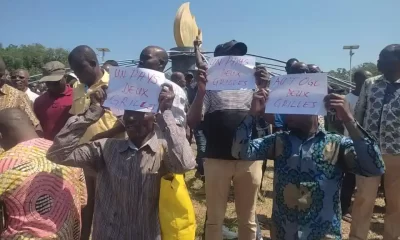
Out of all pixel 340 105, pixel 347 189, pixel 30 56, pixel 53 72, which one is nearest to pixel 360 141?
pixel 340 105

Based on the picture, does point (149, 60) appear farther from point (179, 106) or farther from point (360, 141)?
point (360, 141)

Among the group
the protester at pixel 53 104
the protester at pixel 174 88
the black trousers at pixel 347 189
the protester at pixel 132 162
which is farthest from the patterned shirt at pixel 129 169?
the black trousers at pixel 347 189

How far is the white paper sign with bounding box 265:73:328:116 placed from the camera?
2318mm

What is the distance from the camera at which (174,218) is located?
2.26 m

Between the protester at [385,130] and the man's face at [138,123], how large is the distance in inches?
103

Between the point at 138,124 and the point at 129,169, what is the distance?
248 millimetres

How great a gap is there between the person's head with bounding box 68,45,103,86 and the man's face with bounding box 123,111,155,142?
1178 millimetres

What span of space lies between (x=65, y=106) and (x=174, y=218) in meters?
2.29

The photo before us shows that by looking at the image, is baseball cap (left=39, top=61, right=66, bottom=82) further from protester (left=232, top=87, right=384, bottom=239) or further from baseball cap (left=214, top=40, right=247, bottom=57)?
protester (left=232, top=87, right=384, bottom=239)

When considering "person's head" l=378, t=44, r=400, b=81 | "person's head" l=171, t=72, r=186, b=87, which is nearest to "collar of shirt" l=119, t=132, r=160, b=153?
"person's head" l=378, t=44, r=400, b=81

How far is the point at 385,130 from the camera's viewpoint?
4.13 meters

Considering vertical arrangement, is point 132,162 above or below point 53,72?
below

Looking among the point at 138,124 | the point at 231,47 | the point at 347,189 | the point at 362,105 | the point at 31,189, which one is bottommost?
the point at 347,189

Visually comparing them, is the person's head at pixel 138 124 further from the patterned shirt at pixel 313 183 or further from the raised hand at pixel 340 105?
the raised hand at pixel 340 105
